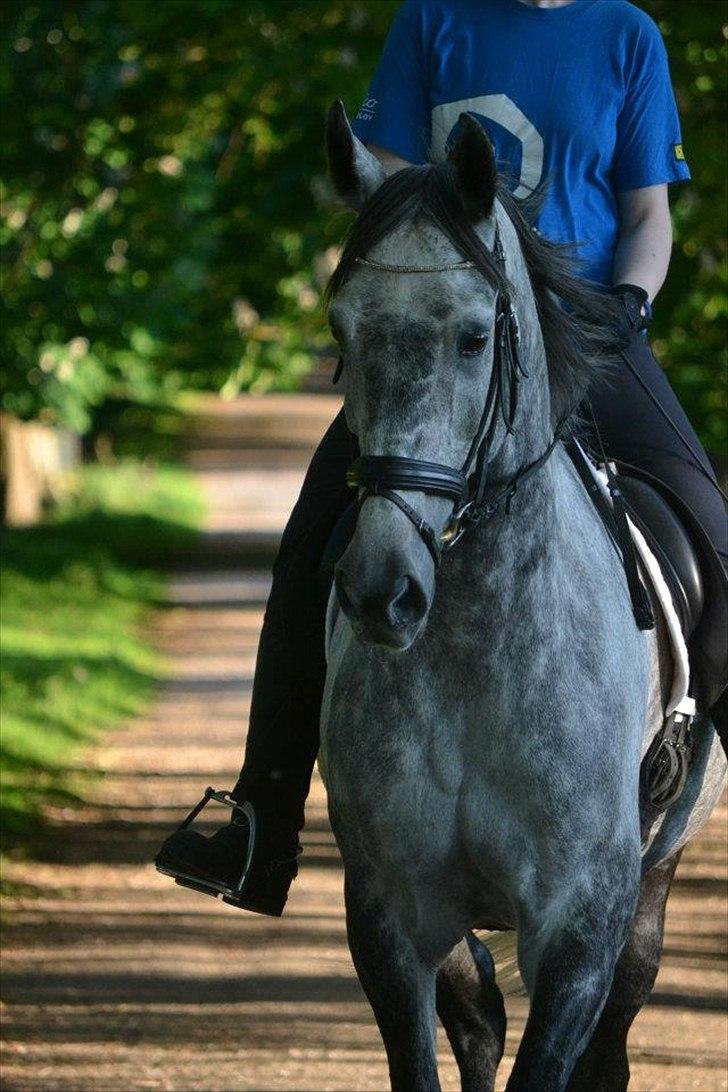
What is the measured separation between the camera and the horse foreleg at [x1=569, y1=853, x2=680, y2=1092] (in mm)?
4730

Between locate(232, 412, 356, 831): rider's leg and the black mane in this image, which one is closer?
the black mane

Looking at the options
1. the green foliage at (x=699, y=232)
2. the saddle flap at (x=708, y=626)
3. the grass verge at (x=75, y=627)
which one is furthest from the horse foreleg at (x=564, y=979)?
the grass verge at (x=75, y=627)

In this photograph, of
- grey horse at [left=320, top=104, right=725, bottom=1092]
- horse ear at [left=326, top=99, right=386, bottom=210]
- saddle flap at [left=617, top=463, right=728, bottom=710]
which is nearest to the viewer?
grey horse at [left=320, top=104, right=725, bottom=1092]

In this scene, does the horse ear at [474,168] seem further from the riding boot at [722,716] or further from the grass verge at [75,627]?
the grass verge at [75,627]

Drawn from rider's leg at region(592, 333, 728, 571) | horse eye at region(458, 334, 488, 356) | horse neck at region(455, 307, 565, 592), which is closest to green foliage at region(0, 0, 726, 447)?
rider's leg at region(592, 333, 728, 571)

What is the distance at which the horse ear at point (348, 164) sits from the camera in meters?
3.48

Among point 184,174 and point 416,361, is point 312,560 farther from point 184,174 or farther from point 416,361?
point 184,174

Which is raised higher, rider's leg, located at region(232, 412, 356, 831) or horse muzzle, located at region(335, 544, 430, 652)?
horse muzzle, located at region(335, 544, 430, 652)

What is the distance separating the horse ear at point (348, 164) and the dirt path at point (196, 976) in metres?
3.19

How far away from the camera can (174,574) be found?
21.5 metres

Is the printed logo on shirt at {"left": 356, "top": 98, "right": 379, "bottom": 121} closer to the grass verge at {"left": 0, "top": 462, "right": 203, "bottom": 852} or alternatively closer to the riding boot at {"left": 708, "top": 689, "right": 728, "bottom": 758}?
the riding boot at {"left": 708, "top": 689, "right": 728, "bottom": 758}

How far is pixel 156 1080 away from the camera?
5887 millimetres

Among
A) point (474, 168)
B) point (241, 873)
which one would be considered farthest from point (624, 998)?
point (474, 168)

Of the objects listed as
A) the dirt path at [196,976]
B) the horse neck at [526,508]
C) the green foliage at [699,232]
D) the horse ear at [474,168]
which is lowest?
the dirt path at [196,976]
